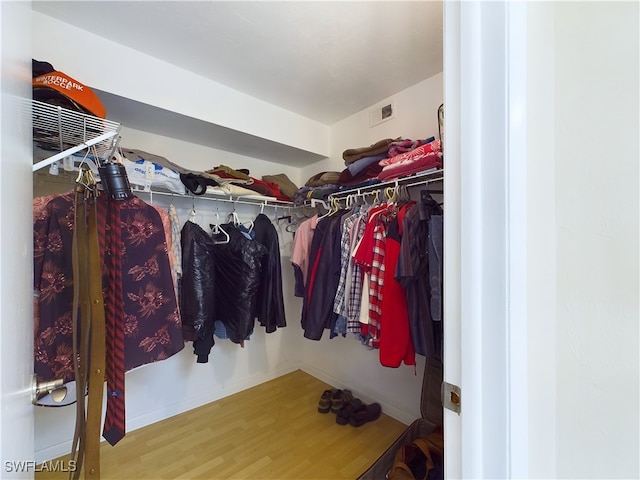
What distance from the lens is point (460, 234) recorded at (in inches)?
18.7

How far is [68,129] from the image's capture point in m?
1.11

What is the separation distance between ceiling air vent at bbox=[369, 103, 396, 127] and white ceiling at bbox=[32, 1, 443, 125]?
125 mm

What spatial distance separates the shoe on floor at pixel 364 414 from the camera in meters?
1.76

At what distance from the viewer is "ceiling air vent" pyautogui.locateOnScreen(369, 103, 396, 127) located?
1905mm

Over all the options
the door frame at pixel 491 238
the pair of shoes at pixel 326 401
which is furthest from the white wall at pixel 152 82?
the pair of shoes at pixel 326 401

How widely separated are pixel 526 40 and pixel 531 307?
453 millimetres

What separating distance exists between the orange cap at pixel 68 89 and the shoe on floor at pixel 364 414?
7.08 ft

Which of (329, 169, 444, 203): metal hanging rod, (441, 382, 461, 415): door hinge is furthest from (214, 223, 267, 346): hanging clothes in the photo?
(441, 382, 461, 415): door hinge

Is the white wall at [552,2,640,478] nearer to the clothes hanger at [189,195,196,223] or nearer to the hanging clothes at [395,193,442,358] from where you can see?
the hanging clothes at [395,193,442,358]

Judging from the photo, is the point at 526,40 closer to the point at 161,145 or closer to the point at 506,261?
the point at 506,261

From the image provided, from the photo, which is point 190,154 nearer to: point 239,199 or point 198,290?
point 239,199

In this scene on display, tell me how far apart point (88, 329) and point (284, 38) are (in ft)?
4.92

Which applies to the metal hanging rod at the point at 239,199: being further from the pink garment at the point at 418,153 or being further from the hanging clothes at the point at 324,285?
the pink garment at the point at 418,153

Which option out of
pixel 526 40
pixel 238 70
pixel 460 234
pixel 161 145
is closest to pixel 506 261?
pixel 460 234
